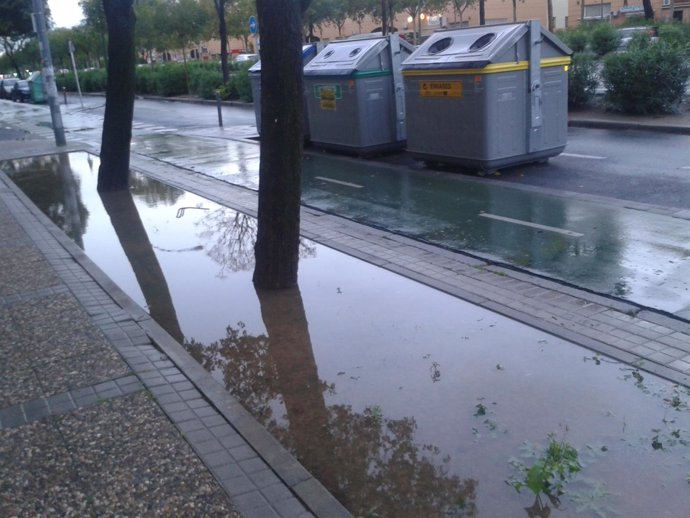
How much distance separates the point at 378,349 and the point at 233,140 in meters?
14.3

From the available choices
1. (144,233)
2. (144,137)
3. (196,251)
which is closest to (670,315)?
(196,251)

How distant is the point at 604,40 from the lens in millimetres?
22422

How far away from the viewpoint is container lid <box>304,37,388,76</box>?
46.9 ft

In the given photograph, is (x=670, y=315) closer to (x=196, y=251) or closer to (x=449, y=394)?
(x=449, y=394)

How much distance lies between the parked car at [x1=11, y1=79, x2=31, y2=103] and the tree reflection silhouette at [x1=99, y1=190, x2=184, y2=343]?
1607 inches

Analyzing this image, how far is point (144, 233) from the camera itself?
9891 millimetres

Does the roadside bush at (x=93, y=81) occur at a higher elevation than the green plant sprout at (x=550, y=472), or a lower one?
higher

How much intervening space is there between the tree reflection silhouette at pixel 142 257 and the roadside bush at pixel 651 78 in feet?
35.7

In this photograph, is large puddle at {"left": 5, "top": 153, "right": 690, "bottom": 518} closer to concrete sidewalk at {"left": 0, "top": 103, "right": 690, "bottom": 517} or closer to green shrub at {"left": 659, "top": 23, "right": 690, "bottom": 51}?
concrete sidewalk at {"left": 0, "top": 103, "right": 690, "bottom": 517}

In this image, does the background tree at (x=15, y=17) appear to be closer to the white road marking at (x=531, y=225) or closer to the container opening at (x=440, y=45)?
the container opening at (x=440, y=45)

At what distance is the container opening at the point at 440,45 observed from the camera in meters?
12.3

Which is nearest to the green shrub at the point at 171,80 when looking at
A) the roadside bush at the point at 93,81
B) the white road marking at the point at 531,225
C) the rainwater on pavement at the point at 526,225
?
the roadside bush at the point at 93,81

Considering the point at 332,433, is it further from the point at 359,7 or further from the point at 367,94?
the point at 359,7

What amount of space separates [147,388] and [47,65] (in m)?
15.9
